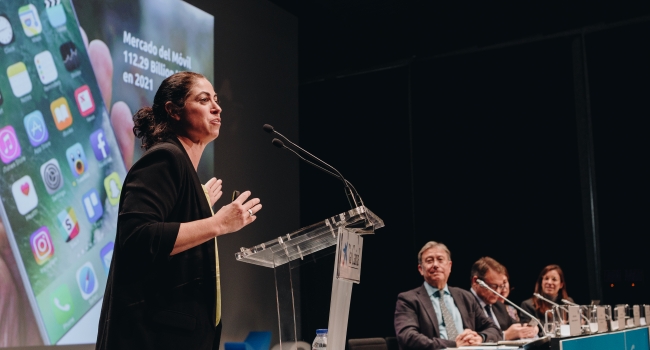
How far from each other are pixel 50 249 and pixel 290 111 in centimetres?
290

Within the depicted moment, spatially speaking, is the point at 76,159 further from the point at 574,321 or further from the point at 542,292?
the point at 542,292

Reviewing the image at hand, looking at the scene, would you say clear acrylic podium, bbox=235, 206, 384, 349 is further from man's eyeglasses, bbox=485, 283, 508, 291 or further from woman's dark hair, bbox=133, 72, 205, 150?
man's eyeglasses, bbox=485, 283, 508, 291

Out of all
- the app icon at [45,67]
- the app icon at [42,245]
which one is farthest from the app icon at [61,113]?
the app icon at [42,245]

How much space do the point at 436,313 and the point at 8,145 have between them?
8.24 ft

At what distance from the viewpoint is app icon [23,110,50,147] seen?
11.3 ft

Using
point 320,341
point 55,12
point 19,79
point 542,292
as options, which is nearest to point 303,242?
point 320,341

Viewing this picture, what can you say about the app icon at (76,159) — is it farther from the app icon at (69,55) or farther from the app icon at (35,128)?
the app icon at (69,55)

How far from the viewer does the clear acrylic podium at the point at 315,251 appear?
5.15 ft

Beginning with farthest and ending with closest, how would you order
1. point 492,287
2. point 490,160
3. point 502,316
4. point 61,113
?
point 490,160 → point 502,316 → point 492,287 → point 61,113

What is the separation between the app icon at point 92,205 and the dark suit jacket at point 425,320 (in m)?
1.78

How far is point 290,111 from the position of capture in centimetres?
601

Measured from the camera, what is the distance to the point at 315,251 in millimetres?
1690

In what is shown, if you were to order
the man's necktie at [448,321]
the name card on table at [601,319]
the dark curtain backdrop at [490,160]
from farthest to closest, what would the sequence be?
the dark curtain backdrop at [490,160]
the man's necktie at [448,321]
the name card on table at [601,319]

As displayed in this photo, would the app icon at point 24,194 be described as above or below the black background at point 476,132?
below
